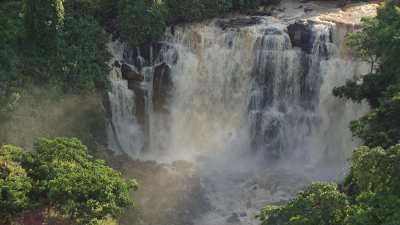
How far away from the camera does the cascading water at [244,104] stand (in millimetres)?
32375

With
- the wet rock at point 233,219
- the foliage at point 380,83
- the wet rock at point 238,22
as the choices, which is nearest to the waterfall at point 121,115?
the wet rock at point 238,22

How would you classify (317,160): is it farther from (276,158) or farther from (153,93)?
(153,93)

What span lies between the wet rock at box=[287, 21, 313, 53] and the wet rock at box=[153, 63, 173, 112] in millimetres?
7257

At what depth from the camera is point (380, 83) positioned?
27000 millimetres

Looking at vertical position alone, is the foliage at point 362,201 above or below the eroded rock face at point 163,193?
above

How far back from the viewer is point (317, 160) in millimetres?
33250

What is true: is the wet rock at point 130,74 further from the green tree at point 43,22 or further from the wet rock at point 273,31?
the wet rock at point 273,31

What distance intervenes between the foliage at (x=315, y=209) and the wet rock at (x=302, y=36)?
1644cm

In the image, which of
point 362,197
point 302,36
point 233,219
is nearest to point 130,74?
point 302,36

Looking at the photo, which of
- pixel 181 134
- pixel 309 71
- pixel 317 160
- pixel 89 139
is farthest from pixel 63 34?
pixel 317 160

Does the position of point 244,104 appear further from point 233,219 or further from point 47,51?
point 47,51

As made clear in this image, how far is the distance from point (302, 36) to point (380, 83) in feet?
22.1

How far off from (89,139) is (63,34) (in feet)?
19.5

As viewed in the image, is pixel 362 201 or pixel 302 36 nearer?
pixel 362 201
